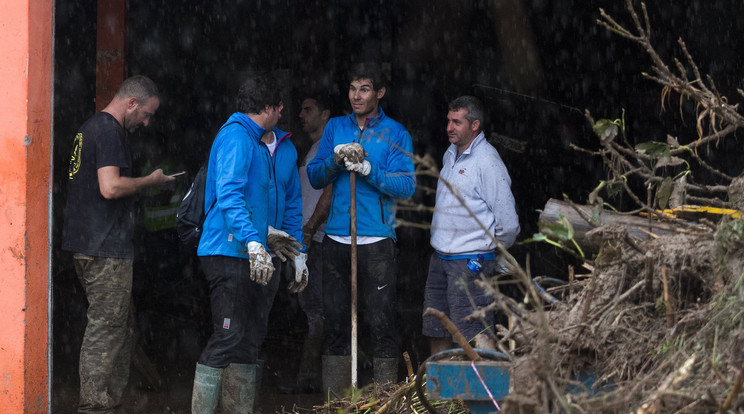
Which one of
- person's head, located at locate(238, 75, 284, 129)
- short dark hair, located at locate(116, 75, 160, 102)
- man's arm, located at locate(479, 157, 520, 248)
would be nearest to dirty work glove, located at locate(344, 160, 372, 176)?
person's head, located at locate(238, 75, 284, 129)

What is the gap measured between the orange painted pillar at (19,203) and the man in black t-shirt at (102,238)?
243mm

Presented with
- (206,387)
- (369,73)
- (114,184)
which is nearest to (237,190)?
(114,184)

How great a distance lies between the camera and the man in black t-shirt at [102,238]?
4734mm

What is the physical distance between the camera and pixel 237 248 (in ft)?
15.2

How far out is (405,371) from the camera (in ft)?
21.8

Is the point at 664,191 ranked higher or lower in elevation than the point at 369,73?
lower

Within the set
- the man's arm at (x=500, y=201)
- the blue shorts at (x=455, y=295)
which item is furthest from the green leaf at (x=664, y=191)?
the man's arm at (x=500, y=201)

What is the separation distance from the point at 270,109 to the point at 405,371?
8.99 ft

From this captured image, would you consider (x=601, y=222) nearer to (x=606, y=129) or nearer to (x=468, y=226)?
(x=606, y=129)

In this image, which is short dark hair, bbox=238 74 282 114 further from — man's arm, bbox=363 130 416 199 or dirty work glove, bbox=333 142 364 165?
man's arm, bbox=363 130 416 199

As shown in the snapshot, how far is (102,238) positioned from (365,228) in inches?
62.8

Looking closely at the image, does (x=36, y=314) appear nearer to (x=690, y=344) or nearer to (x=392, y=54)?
(x=690, y=344)

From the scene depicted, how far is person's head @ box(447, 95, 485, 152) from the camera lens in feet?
17.9

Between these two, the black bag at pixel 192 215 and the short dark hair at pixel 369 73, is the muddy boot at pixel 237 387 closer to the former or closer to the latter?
the black bag at pixel 192 215
